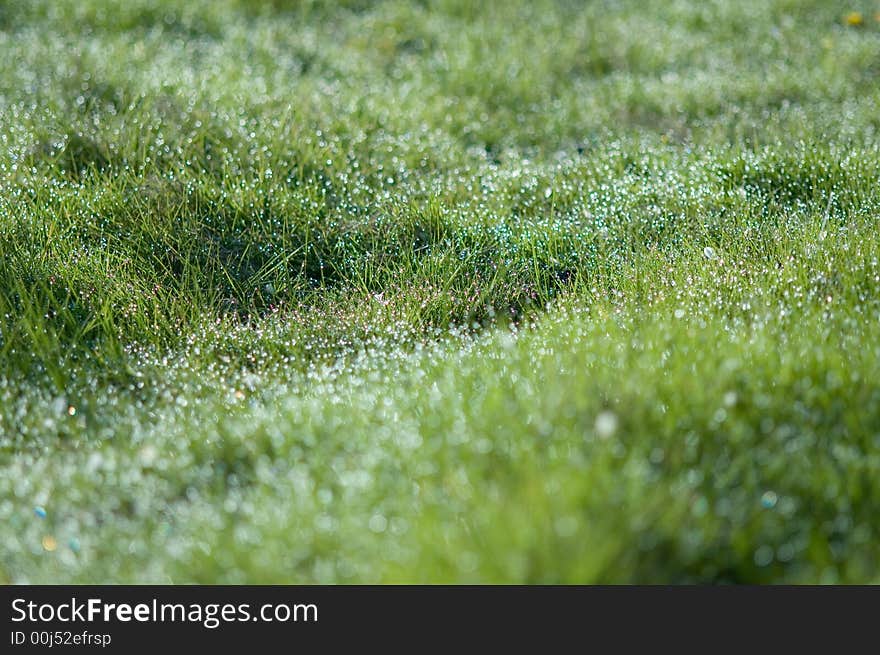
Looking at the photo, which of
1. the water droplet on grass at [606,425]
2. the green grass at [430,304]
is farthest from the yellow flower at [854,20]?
the water droplet on grass at [606,425]

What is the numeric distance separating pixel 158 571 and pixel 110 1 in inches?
236

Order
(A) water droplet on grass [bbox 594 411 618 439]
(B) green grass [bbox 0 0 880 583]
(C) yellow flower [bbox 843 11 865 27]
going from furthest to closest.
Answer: (C) yellow flower [bbox 843 11 865 27]
(A) water droplet on grass [bbox 594 411 618 439]
(B) green grass [bbox 0 0 880 583]

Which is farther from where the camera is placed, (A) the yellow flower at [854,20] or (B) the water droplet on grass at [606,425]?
(A) the yellow flower at [854,20]

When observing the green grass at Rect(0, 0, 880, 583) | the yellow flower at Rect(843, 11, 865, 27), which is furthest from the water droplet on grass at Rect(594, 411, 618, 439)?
the yellow flower at Rect(843, 11, 865, 27)

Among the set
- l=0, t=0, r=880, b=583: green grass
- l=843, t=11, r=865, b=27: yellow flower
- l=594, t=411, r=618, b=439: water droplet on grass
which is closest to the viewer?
l=0, t=0, r=880, b=583: green grass

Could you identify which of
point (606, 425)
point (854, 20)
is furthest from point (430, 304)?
point (854, 20)

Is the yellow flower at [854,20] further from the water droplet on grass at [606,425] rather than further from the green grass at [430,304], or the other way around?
the water droplet on grass at [606,425]

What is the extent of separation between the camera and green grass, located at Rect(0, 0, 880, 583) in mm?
2330

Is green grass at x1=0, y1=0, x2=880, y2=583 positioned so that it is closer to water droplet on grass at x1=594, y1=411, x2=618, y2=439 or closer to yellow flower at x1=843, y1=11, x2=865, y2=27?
water droplet on grass at x1=594, y1=411, x2=618, y2=439

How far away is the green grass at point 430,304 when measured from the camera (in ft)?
7.64

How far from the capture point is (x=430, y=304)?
3.86m

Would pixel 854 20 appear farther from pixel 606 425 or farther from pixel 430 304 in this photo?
pixel 606 425
